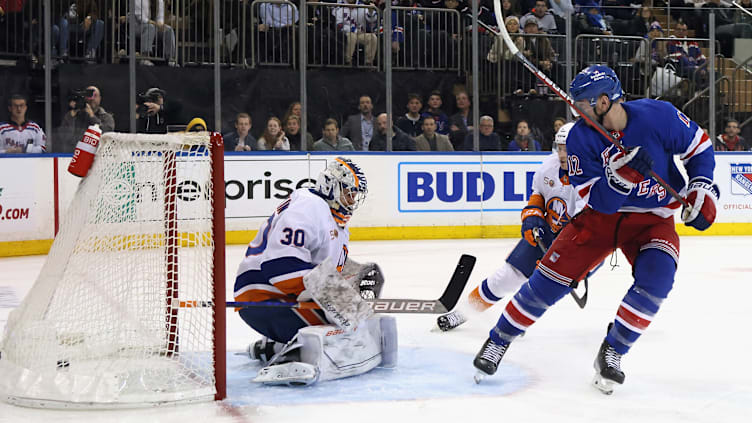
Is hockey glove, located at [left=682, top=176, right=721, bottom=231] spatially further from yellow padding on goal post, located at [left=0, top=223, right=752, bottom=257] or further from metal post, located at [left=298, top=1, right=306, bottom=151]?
metal post, located at [left=298, top=1, right=306, bottom=151]

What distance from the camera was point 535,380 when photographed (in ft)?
12.1

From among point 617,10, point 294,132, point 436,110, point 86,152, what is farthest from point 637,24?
point 86,152

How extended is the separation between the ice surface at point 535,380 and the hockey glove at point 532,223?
0.48 m

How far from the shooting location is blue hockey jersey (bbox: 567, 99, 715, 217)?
3418mm

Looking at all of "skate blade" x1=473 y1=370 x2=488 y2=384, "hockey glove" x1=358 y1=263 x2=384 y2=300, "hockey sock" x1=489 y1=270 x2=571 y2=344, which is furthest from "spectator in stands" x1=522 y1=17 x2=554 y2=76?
Result: "skate blade" x1=473 y1=370 x2=488 y2=384

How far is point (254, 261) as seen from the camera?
3.64 m

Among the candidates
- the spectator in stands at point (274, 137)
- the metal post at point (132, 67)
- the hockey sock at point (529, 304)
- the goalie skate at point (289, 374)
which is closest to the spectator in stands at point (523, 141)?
the spectator in stands at point (274, 137)

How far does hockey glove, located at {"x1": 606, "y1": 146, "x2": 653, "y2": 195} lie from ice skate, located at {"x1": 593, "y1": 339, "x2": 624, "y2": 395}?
590 mm

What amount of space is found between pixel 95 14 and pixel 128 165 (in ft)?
19.2

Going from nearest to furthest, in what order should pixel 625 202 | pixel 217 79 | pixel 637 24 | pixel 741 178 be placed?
pixel 625 202
pixel 217 79
pixel 741 178
pixel 637 24

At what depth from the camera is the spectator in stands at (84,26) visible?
28.1 ft

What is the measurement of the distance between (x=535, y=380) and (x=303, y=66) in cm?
620

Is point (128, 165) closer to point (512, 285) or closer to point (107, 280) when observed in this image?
point (107, 280)

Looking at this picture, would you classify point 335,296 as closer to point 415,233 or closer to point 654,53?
point 415,233
